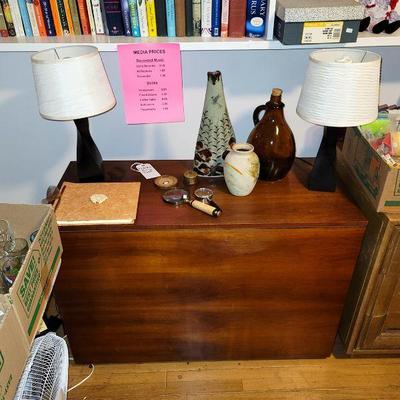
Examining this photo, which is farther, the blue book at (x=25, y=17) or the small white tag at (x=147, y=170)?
the small white tag at (x=147, y=170)

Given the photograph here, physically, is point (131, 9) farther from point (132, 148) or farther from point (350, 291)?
point (350, 291)

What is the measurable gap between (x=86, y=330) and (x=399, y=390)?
3.57 ft

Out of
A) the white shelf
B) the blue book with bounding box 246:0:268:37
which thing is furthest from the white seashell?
the blue book with bounding box 246:0:268:37

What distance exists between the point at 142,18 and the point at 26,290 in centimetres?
80

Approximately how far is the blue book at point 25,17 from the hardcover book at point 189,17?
44cm

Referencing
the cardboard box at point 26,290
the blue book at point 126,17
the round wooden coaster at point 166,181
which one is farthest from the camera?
the round wooden coaster at point 166,181

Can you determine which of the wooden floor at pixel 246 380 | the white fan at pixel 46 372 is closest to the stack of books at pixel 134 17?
the white fan at pixel 46 372

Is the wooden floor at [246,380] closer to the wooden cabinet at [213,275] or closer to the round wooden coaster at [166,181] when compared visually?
the wooden cabinet at [213,275]

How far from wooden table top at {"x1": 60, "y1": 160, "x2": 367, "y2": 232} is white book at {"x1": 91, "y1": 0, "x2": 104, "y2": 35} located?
Answer: 0.45 meters

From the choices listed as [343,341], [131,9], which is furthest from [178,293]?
[131,9]

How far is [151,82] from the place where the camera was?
53.1 inches

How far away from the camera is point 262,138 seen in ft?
4.00

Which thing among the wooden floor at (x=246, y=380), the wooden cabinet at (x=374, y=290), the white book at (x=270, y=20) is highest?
the white book at (x=270, y=20)

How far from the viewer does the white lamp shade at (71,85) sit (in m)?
1.02
